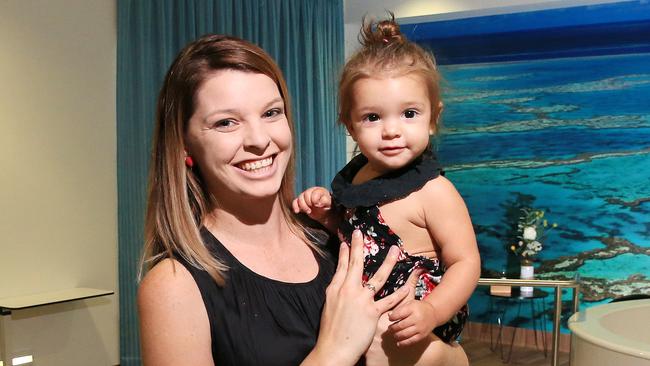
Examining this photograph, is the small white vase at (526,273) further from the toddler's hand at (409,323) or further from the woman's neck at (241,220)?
the woman's neck at (241,220)

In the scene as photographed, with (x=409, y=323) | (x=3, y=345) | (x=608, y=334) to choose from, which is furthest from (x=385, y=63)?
(x=3, y=345)

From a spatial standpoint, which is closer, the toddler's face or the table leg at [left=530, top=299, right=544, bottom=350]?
the toddler's face

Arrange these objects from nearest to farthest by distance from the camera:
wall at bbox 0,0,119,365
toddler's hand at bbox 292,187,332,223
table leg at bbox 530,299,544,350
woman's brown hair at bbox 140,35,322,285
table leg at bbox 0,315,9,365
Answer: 1. woman's brown hair at bbox 140,35,322,285
2. toddler's hand at bbox 292,187,332,223
3. table leg at bbox 0,315,9,365
4. wall at bbox 0,0,119,365
5. table leg at bbox 530,299,544,350

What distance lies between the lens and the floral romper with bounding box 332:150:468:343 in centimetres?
169

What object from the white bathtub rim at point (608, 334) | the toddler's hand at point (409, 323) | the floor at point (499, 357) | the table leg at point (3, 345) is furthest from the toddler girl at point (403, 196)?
the floor at point (499, 357)

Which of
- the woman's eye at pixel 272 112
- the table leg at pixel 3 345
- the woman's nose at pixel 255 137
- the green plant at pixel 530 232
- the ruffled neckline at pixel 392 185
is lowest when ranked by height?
the table leg at pixel 3 345

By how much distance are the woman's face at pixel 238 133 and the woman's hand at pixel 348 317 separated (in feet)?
0.72

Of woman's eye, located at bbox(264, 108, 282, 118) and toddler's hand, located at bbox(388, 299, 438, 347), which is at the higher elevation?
woman's eye, located at bbox(264, 108, 282, 118)

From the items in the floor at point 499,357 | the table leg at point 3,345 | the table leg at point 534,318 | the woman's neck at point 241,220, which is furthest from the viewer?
the table leg at point 534,318

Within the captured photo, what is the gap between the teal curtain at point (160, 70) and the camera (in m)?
5.29

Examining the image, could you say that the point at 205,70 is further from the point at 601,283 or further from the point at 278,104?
the point at 601,283

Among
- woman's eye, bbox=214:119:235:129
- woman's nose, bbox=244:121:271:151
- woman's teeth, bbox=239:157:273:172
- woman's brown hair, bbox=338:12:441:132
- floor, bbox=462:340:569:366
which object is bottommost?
floor, bbox=462:340:569:366

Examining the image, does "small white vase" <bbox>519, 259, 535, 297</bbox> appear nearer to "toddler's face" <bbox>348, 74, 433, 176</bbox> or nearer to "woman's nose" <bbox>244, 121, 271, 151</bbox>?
"toddler's face" <bbox>348, 74, 433, 176</bbox>

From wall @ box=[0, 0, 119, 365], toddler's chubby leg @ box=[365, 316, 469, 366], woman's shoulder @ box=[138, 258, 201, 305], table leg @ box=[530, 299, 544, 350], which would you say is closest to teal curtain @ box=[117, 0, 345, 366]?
wall @ box=[0, 0, 119, 365]
